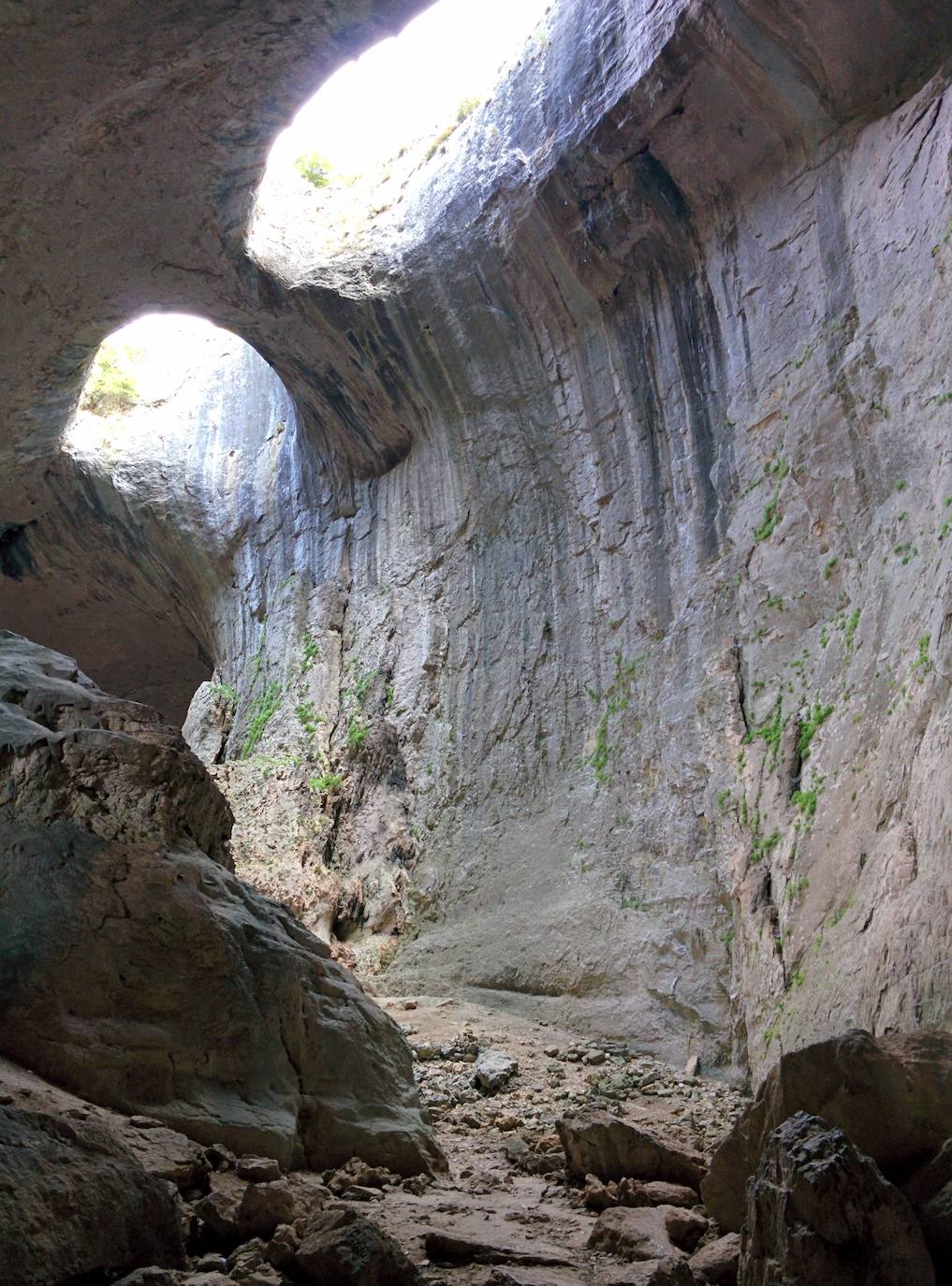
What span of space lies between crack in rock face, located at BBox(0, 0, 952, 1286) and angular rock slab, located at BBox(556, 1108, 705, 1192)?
0.64m

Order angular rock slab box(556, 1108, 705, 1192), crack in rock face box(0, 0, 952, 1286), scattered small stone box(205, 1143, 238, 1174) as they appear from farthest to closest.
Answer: crack in rock face box(0, 0, 952, 1286)
angular rock slab box(556, 1108, 705, 1192)
scattered small stone box(205, 1143, 238, 1174)

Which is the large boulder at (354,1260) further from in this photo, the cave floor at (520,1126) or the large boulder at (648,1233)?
the large boulder at (648,1233)

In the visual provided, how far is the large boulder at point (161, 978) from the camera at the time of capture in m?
3.79

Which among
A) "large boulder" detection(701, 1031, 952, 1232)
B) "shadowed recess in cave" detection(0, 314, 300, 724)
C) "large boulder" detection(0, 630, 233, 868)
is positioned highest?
"shadowed recess in cave" detection(0, 314, 300, 724)

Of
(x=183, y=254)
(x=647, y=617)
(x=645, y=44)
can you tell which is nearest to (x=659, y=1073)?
(x=647, y=617)

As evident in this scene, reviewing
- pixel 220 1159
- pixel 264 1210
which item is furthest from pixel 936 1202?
pixel 220 1159

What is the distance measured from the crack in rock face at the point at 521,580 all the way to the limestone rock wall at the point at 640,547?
4 cm

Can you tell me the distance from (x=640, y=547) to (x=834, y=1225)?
6.94 m

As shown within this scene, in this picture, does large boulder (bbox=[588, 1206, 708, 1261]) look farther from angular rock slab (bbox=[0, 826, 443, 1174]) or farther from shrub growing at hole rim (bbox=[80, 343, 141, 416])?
shrub growing at hole rim (bbox=[80, 343, 141, 416])

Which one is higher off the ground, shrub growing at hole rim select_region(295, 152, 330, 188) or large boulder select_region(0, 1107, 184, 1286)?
shrub growing at hole rim select_region(295, 152, 330, 188)

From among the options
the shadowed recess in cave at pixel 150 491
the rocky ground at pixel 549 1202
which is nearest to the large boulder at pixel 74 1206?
the rocky ground at pixel 549 1202

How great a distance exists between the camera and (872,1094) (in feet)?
9.73

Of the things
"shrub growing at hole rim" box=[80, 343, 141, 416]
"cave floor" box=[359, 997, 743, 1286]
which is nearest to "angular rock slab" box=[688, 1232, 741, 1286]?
"cave floor" box=[359, 997, 743, 1286]

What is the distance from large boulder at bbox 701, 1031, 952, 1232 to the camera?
9.50 ft
